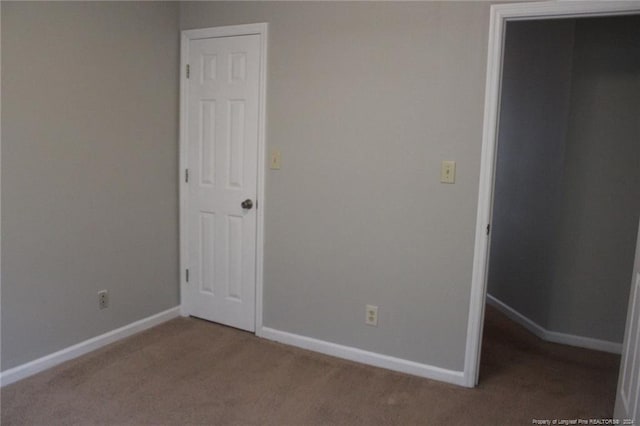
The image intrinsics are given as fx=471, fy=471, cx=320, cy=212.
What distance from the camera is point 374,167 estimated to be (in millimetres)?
2674

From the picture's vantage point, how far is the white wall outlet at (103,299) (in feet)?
9.46

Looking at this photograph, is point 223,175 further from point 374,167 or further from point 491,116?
point 491,116

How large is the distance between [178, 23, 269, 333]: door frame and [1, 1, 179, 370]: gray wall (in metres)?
0.06

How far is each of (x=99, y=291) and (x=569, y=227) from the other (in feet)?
10.0

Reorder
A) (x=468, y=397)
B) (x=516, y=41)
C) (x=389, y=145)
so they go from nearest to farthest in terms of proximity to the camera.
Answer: (x=468, y=397) → (x=389, y=145) → (x=516, y=41)

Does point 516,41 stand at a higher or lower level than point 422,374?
higher

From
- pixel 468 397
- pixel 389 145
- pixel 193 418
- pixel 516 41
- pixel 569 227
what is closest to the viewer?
pixel 193 418

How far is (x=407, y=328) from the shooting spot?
2.70 m

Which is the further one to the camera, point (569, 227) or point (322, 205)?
point (569, 227)

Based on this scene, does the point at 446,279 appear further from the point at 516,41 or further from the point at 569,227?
the point at 516,41

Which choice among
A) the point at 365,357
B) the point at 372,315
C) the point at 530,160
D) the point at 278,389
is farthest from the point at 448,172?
the point at 278,389

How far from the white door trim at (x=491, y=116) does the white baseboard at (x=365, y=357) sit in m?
0.12

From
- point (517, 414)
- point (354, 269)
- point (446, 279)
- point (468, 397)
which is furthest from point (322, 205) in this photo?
point (517, 414)

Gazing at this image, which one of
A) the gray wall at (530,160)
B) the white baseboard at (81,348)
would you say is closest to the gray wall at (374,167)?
the white baseboard at (81,348)
